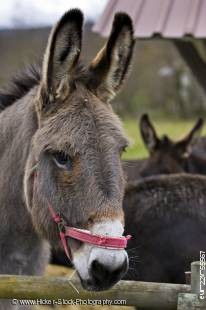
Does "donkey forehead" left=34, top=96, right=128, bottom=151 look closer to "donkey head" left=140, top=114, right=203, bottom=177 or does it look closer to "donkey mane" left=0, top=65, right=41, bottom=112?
"donkey mane" left=0, top=65, right=41, bottom=112

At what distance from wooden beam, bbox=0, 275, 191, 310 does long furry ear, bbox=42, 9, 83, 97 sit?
1031 mm

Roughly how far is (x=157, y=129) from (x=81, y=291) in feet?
74.2

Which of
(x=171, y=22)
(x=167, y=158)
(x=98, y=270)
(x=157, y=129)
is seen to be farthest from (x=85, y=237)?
(x=157, y=129)

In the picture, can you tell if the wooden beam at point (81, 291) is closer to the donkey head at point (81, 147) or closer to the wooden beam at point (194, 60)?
the donkey head at point (81, 147)

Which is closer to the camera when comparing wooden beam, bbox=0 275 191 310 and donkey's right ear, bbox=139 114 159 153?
wooden beam, bbox=0 275 191 310

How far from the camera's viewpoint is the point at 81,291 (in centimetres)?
385

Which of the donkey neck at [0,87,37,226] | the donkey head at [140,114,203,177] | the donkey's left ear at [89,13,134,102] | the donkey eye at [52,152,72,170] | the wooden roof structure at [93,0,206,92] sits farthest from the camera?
the donkey head at [140,114,203,177]

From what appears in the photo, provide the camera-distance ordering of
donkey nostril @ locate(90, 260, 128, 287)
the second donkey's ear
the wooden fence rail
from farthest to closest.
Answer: the second donkey's ear → the wooden fence rail → donkey nostril @ locate(90, 260, 128, 287)

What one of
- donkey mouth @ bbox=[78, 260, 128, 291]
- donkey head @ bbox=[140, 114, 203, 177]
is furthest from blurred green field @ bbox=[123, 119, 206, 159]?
donkey mouth @ bbox=[78, 260, 128, 291]

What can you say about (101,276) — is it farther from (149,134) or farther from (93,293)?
(149,134)

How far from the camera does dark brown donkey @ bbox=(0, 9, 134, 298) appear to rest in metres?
3.52

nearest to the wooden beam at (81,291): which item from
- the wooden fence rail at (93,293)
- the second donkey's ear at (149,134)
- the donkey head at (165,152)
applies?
the wooden fence rail at (93,293)

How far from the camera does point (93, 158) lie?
3.64m

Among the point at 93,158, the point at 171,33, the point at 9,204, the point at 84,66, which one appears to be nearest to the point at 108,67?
the point at 84,66
